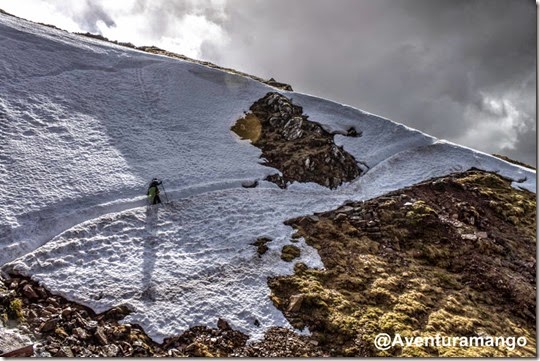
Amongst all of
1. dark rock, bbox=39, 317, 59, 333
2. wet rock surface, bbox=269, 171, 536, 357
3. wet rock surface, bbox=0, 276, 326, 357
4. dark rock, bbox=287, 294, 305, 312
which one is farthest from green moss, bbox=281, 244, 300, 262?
dark rock, bbox=39, 317, 59, 333

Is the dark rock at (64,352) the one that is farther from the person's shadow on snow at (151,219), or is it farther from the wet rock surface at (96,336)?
the person's shadow on snow at (151,219)

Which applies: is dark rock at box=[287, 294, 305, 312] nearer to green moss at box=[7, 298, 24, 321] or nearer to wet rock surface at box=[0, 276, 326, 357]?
wet rock surface at box=[0, 276, 326, 357]

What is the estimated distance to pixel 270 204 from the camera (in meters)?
25.0

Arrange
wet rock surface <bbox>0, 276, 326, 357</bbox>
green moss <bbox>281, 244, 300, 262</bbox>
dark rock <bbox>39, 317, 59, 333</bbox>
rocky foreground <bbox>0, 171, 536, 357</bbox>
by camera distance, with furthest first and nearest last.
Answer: green moss <bbox>281, 244, 300, 262</bbox> < rocky foreground <bbox>0, 171, 536, 357</bbox> < dark rock <bbox>39, 317, 59, 333</bbox> < wet rock surface <bbox>0, 276, 326, 357</bbox>

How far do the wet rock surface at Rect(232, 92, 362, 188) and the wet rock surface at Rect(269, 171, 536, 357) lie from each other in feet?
15.5

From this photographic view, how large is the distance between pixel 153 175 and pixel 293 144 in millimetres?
11911

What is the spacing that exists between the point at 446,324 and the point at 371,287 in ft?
11.4

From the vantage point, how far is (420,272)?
777 inches

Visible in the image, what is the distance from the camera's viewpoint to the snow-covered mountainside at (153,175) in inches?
674

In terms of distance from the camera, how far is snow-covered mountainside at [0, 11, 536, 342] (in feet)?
56.2

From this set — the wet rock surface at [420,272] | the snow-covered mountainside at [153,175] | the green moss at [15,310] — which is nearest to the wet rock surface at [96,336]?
A: the green moss at [15,310]

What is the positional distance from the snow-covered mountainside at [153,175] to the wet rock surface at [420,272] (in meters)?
1.29

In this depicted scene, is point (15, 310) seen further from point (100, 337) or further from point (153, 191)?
point (153, 191)

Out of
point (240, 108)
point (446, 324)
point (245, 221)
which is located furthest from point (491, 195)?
point (240, 108)
